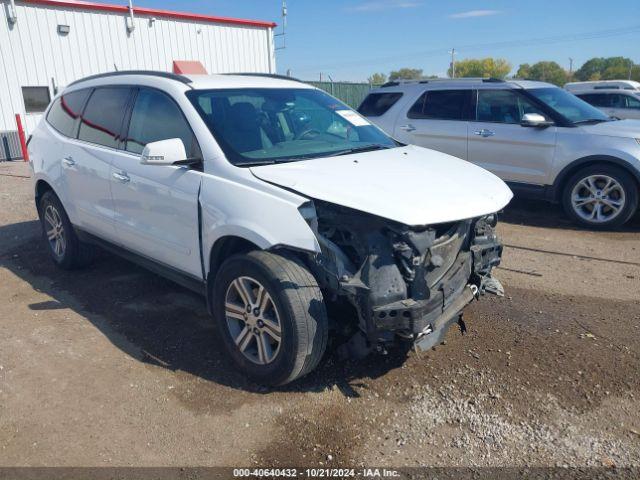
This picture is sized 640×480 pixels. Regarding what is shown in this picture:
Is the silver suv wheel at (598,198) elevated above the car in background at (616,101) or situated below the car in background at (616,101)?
below

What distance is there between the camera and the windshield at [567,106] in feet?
24.6

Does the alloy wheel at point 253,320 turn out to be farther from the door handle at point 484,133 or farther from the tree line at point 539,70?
the tree line at point 539,70

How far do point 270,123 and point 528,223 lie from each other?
15.4ft

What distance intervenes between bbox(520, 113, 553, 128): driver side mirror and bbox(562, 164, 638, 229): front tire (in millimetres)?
770

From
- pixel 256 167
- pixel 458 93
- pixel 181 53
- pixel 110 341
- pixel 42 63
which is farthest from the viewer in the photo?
pixel 181 53

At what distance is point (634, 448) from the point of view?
2.89 meters

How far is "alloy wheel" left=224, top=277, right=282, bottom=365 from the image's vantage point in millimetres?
3318

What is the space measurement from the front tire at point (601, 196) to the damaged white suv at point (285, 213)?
3.79 m

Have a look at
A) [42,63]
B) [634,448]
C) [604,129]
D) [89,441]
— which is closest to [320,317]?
[89,441]

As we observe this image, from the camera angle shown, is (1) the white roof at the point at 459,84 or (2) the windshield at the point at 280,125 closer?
(2) the windshield at the point at 280,125

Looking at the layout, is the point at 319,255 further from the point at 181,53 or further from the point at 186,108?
the point at 181,53

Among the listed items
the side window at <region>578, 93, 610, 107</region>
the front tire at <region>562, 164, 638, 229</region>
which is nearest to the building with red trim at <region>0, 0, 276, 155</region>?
the front tire at <region>562, 164, 638, 229</region>

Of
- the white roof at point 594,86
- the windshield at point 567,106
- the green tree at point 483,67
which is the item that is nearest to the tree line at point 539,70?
the green tree at point 483,67

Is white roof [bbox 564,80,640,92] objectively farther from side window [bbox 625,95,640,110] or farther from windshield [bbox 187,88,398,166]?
windshield [bbox 187,88,398,166]
